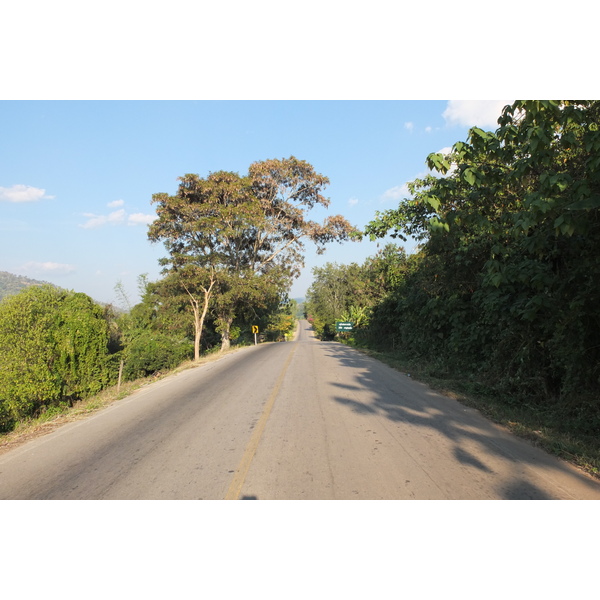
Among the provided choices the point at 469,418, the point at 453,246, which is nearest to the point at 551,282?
the point at 469,418

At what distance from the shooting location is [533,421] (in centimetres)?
629

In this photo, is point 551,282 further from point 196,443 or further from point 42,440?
point 42,440

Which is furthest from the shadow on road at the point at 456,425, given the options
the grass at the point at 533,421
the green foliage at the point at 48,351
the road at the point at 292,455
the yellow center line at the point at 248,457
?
the green foliage at the point at 48,351

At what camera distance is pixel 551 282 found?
7234 mm

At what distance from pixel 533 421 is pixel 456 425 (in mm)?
1403

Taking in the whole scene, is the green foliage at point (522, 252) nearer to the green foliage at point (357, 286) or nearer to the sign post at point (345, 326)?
the green foliage at point (357, 286)

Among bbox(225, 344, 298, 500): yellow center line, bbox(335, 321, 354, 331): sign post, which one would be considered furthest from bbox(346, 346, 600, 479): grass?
bbox(335, 321, 354, 331): sign post

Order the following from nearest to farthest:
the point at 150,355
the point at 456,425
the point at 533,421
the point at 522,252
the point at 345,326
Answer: the point at 456,425, the point at 533,421, the point at 522,252, the point at 150,355, the point at 345,326

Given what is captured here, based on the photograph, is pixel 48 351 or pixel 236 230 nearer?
pixel 48 351

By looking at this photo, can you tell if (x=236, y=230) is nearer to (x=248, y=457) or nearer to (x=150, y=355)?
(x=150, y=355)

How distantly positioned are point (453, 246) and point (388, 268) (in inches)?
376

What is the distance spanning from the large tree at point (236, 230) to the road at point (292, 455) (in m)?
16.2

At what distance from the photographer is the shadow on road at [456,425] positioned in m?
3.97

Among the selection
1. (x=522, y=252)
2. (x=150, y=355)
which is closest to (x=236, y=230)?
(x=150, y=355)
